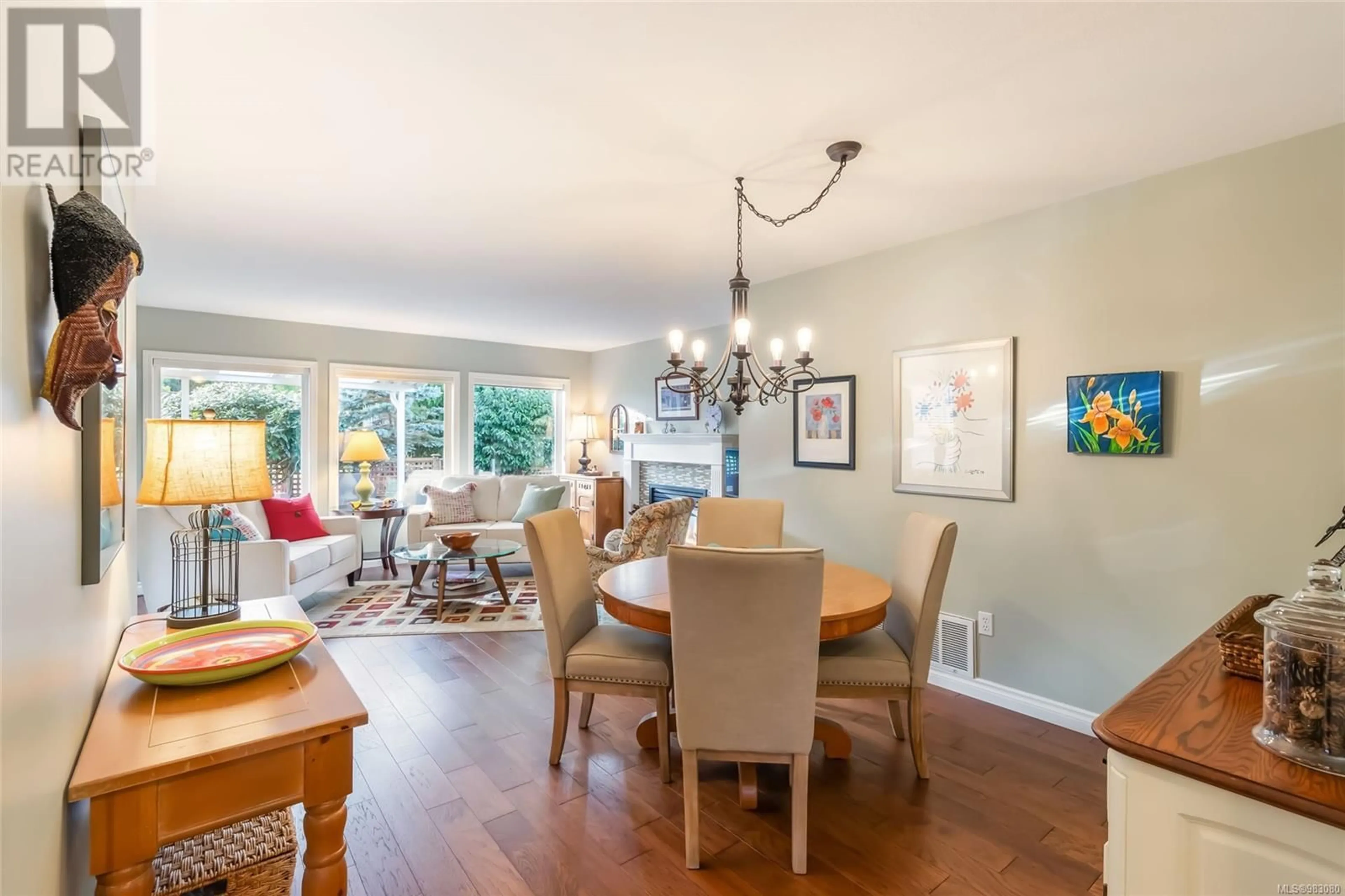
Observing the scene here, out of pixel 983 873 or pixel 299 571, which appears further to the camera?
pixel 299 571

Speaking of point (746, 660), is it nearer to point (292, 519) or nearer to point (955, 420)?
point (955, 420)

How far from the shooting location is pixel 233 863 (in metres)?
1.45

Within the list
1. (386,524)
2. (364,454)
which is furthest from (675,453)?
(364,454)

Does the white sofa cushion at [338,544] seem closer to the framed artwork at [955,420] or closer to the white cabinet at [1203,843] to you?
the framed artwork at [955,420]

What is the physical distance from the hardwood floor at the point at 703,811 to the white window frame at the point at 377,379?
3.53 m

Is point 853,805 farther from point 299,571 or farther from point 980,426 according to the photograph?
point 299,571

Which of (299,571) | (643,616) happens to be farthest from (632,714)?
(299,571)

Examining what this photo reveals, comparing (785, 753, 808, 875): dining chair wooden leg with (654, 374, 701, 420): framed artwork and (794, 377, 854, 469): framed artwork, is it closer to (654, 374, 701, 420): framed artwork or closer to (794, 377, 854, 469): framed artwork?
(794, 377, 854, 469): framed artwork

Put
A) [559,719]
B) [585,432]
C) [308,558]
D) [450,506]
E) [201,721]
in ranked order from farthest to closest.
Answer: [585,432] → [450,506] → [308,558] → [559,719] → [201,721]

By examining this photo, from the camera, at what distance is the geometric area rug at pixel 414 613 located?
3.99 meters

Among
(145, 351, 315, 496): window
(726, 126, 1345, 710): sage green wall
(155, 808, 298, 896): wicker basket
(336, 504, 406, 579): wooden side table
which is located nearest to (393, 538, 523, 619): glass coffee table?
(336, 504, 406, 579): wooden side table

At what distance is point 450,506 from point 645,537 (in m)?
2.60

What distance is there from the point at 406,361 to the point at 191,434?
4.77 meters

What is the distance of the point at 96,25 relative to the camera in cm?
108
